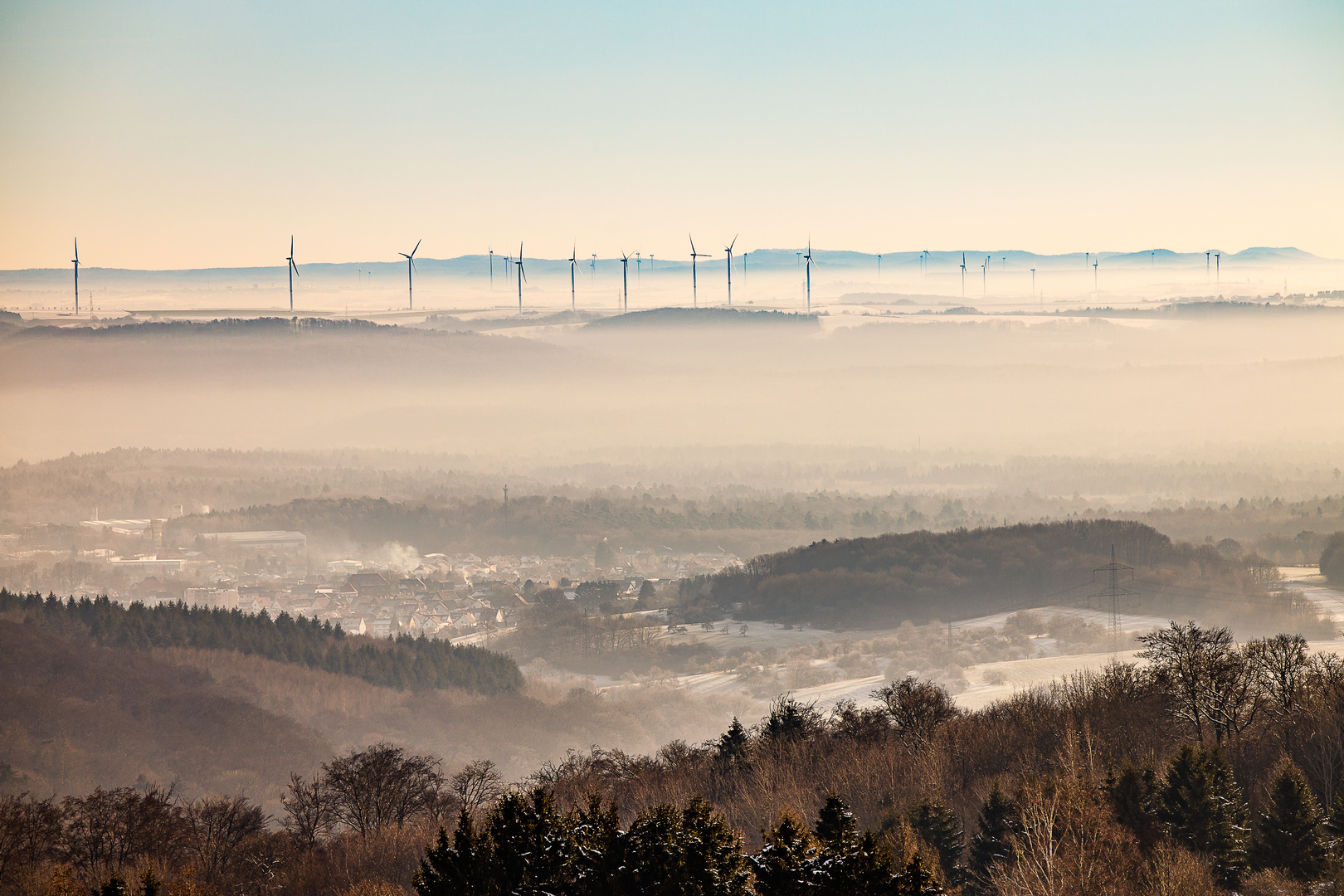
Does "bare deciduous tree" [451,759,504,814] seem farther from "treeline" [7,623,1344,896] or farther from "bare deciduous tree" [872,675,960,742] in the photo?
"bare deciduous tree" [872,675,960,742]

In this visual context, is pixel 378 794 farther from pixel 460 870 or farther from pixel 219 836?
A: pixel 460 870

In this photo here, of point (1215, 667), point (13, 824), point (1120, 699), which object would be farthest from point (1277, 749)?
point (13, 824)

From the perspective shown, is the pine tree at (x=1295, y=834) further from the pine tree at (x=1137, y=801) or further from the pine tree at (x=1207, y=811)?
the pine tree at (x=1137, y=801)

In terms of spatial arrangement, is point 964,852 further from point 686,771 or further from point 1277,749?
point 686,771

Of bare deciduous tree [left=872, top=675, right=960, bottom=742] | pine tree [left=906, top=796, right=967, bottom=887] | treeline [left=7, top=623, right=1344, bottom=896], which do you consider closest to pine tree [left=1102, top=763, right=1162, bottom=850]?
treeline [left=7, top=623, right=1344, bottom=896]

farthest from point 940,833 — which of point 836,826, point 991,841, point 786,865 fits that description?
point 786,865
